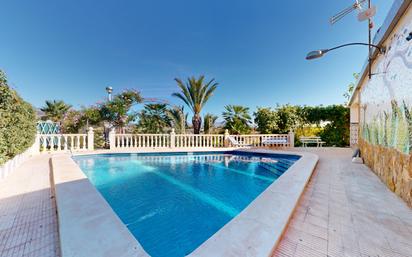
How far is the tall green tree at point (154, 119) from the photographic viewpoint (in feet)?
41.2

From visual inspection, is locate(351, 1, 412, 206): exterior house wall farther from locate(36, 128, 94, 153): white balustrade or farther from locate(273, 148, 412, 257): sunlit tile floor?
locate(36, 128, 94, 153): white balustrade

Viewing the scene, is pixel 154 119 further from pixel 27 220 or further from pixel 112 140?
pixel 27 220

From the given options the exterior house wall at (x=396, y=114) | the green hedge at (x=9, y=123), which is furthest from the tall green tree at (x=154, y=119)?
the exterior house wall at (x=396, y=114)

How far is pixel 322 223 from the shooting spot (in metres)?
2.15

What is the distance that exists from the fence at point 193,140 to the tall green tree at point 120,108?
1176mm

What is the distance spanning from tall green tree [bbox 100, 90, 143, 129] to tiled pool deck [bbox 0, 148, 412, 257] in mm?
8008

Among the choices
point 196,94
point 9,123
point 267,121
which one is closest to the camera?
point 9,123

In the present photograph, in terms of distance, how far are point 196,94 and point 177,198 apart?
10.1 meters

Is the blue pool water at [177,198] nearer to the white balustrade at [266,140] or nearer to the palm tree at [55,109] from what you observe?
the white balustrade at [266,140]

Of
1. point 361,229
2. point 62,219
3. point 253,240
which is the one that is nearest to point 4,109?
point 62,219

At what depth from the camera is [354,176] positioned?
4.39 m

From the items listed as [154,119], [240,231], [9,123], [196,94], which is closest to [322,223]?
[240,231]

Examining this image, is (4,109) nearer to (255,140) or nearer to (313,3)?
(255,140)

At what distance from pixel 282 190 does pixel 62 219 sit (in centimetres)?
314
